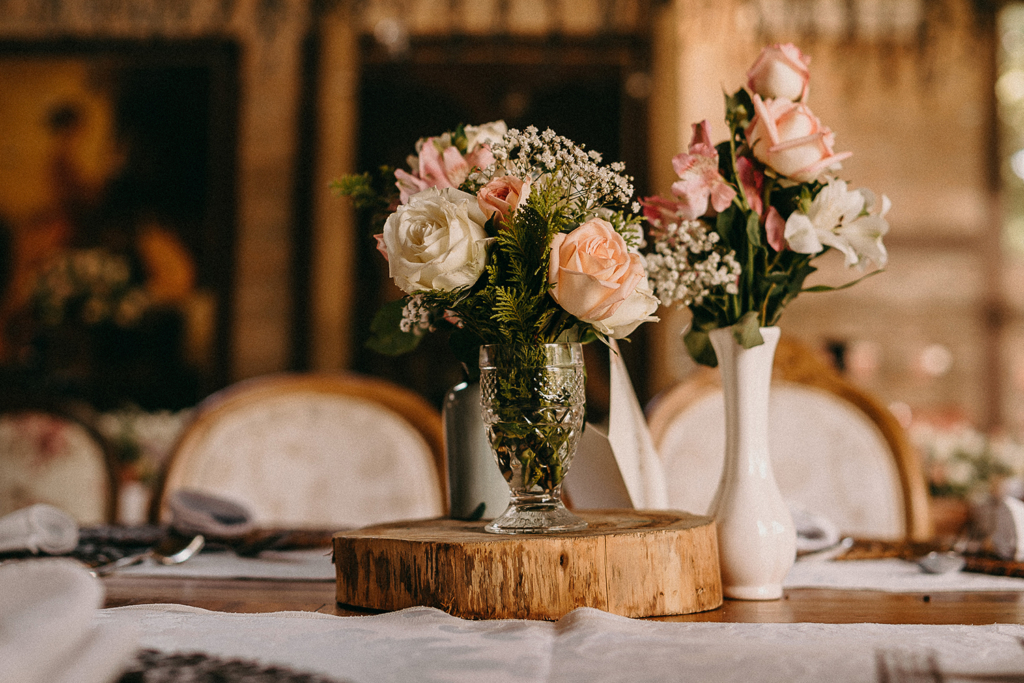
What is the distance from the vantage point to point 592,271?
2.23 ft

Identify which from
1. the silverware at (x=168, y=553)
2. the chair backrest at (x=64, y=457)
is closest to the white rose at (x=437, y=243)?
the silverware at (x=168, y=553)

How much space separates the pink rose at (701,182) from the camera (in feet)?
2.56

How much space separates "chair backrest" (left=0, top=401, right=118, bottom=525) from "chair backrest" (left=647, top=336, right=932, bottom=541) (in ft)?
3.73

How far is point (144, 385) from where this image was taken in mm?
3520

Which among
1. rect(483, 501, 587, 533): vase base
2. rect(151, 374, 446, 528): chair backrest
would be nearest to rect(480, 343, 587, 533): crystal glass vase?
rect(483, 501, 587, 533): vase base

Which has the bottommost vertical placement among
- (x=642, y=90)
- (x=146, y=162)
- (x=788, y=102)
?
(x=788, y=102)

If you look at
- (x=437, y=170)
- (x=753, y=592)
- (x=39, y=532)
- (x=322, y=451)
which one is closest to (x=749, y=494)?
(x=753, y=592)

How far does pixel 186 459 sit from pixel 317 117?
2.47 m

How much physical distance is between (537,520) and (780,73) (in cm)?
50

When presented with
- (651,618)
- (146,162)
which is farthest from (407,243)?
(146,162)

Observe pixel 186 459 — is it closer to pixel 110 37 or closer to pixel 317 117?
pixel 317 117

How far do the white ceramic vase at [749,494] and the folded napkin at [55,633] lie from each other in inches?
21.5

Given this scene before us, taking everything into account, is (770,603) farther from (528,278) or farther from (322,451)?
(322,451)

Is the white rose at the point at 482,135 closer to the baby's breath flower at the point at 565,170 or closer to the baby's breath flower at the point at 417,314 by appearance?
the baby's breath flower at the point at 565,170
